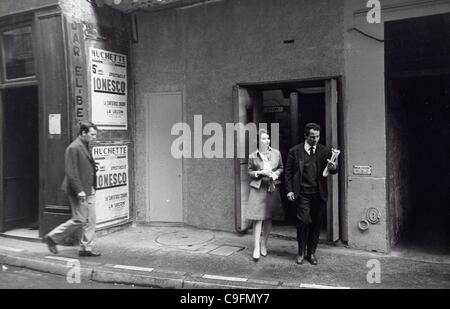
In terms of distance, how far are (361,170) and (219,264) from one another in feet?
8.72

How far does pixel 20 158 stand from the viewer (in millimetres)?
9195

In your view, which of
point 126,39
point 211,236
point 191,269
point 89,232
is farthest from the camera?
point 126,39

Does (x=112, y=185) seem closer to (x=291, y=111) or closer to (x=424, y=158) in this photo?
(x=291, y=111)

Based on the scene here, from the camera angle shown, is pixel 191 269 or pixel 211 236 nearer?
pixel 191 269

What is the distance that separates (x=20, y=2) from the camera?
27.7 ft

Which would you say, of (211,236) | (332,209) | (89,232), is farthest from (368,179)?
(89,232)

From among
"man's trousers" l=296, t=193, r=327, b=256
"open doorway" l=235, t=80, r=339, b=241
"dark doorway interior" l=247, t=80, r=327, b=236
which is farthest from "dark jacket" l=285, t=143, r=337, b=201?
"dark doorway interior" l=247, t=80, r=327, b=236

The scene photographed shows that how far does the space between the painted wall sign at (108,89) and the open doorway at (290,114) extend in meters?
2.42

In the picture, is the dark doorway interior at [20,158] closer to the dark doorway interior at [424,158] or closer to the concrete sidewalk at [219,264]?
the concrete sidewalk at [219,264]

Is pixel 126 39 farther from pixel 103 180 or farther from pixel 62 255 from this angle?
pixel 62 255

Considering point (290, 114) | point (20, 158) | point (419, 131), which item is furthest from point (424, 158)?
point (20, 158)

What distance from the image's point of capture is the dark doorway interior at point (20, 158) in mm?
8961

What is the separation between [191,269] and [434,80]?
18.8 ft

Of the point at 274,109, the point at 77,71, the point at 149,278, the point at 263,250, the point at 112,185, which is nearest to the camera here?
the point at 149,278
